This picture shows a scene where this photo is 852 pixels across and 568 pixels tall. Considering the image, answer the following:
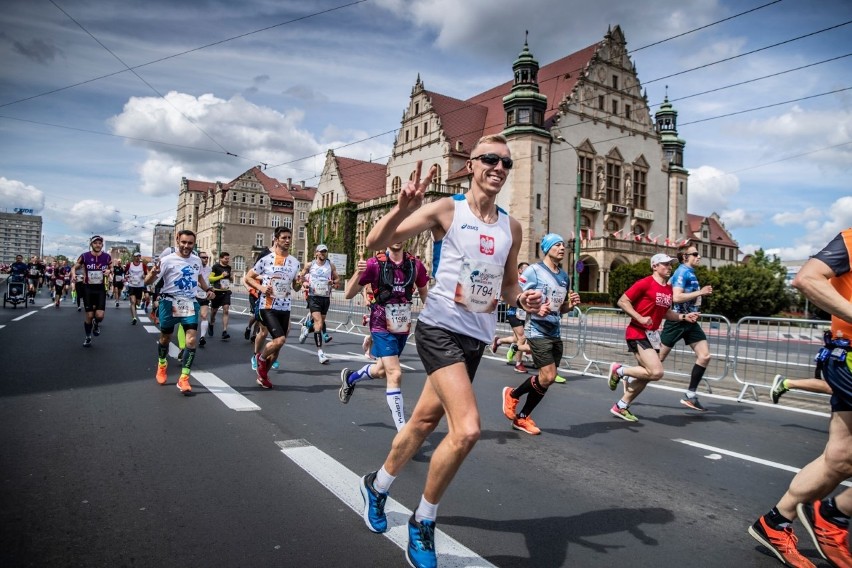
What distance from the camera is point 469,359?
10.3 ft

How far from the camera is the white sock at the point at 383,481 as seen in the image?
318 centimetres

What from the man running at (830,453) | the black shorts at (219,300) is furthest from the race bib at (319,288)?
the man running at (830,453)

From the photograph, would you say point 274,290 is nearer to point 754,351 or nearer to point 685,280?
point 685,280

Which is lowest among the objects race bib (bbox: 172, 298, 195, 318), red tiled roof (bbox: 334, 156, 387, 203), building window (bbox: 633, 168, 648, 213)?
race bib (bbox: 172, 298, 195, 318)

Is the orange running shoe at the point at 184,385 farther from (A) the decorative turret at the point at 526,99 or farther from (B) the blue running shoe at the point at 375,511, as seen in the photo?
(A) the decorative turret at the point at 526,99

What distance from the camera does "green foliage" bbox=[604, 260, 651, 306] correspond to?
36.1m

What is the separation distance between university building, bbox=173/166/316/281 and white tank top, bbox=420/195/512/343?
80590mm

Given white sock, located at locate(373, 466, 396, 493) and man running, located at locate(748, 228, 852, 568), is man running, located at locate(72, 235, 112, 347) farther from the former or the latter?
man running, located at locate(748, 228, 852, 568)

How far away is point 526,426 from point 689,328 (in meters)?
3.23

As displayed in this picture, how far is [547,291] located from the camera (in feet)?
20.6

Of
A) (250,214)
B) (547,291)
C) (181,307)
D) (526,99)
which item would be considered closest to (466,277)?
(547,291)

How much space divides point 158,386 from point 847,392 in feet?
24.4

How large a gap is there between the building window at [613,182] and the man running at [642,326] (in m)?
42.6

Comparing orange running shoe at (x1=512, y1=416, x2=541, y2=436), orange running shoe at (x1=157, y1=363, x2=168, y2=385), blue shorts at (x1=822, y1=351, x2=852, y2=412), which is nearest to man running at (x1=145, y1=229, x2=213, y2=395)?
orange running shoe at (x1=157, y1=363, x2=168, y2=385)
